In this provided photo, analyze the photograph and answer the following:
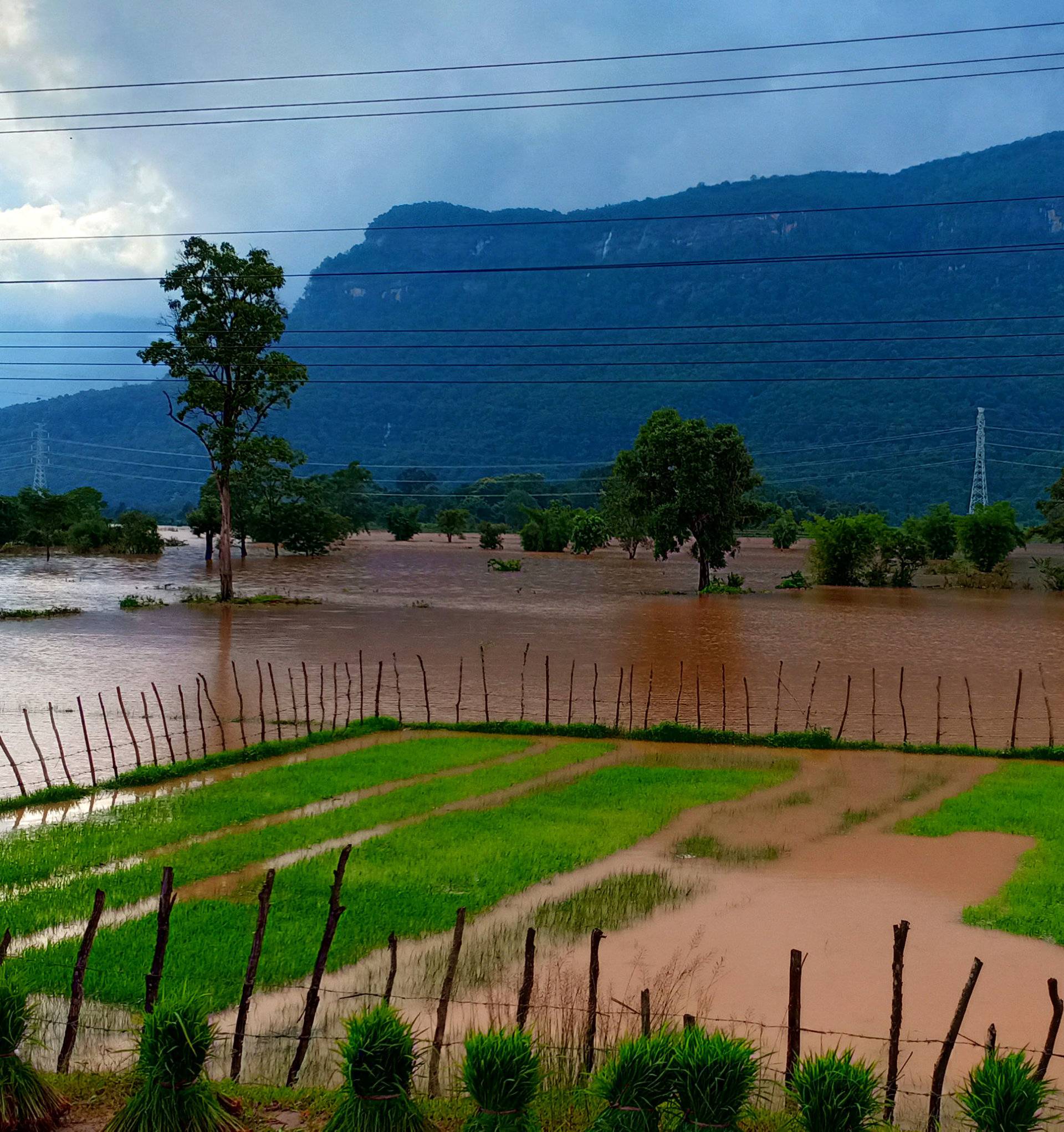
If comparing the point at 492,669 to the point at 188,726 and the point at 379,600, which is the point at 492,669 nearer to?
the point at 188,726

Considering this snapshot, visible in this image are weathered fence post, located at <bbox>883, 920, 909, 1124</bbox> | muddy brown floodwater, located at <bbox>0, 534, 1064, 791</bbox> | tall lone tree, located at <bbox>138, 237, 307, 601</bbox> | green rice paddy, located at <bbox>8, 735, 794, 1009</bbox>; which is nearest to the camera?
weathered fence post, located at <bbox>883, 920, 909, 1124</bbox>

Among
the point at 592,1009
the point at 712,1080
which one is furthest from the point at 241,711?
the point at 712,1080

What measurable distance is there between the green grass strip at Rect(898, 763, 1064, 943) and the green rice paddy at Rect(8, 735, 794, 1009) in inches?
109

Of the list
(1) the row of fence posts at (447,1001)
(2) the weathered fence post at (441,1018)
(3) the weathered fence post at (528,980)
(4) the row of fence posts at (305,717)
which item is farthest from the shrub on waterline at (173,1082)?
(4) the row of fence posts at (305,717)

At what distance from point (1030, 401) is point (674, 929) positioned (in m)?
141

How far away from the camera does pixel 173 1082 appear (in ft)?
17.9

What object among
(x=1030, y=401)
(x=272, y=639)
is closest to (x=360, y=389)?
(x=1030, y=401)

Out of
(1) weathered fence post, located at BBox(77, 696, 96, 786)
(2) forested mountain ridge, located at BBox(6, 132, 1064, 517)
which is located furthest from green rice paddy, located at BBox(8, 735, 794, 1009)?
(2) forested mountain ridge, located at BBox(6, 132, 1064, 517)

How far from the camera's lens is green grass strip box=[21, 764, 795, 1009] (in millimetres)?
8312

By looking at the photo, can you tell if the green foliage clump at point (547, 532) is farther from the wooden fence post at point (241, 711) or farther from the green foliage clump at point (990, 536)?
the wooden fence post at point (241, 711)

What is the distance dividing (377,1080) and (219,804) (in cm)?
881

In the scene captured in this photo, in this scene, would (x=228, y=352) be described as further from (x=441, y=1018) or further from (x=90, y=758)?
(x=441, y=1018)

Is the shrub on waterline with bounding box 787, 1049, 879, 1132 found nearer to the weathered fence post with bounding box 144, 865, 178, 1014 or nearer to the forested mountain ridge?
the weathered fence post with bounding box 144, 865, 178, 1014

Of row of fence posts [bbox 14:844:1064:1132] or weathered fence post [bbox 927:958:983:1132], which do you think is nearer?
weathered fence post [bbox 927:958:983:1132]
